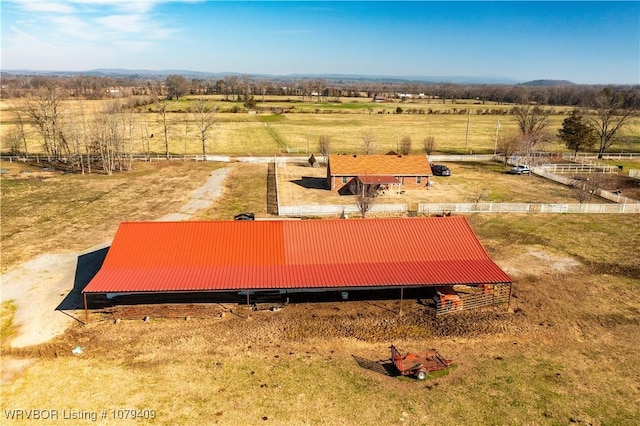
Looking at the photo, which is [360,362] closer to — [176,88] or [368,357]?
[368,357]

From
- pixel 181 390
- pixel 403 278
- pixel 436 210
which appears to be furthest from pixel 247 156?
pixel 181 390

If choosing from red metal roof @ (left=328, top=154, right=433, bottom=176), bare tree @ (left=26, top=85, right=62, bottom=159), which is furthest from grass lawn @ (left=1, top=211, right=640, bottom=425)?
bare tree @ (left=26, top=85, right=62, bottom=159)

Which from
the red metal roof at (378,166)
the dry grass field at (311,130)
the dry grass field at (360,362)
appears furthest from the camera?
the dry grass field at (311,130)

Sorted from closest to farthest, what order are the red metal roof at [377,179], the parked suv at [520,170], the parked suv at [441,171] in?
1. the red metal roof at [377,179]
2. the parked suv at [441,171]
3. the parked suv at [520,170]

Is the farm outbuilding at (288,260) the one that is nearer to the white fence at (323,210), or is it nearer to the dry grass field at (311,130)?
the white fence at (323,210)

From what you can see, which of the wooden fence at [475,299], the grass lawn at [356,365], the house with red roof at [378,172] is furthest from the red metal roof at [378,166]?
the wooden fence at [475,299]
